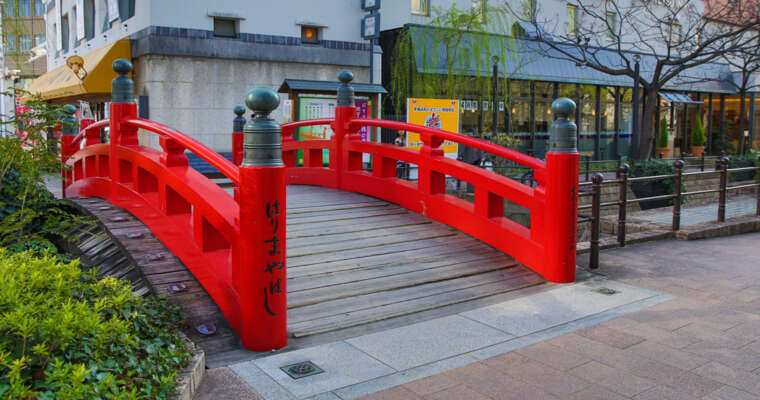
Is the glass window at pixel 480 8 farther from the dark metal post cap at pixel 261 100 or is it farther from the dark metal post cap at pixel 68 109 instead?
the dark metal post cap at pixel 261 100

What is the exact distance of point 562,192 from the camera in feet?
21.2

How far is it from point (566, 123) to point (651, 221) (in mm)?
4829

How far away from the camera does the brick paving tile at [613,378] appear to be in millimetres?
4031

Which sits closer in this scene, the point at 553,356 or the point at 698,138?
the point at 553,356

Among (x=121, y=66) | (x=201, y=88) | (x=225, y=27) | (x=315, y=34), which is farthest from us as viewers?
(x=315, y=34)

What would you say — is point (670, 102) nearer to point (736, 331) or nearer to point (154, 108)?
point (154, 108)

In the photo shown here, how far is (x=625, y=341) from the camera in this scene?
4.89 meters

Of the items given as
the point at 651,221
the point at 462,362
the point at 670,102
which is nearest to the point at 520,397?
the point at 462,362

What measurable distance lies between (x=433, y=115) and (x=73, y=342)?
13.8 meters

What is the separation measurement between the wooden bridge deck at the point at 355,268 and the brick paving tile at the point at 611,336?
3.92ft

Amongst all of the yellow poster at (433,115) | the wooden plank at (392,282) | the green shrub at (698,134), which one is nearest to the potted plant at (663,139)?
the green shrub at (698,134)

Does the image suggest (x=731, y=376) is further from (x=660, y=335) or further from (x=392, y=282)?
(x=392, y=282)

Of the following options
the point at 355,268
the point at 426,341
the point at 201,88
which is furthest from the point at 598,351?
the point at 201,88

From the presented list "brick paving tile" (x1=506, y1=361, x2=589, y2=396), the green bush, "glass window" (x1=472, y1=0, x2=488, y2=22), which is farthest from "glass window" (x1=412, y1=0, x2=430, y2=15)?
the green bush
